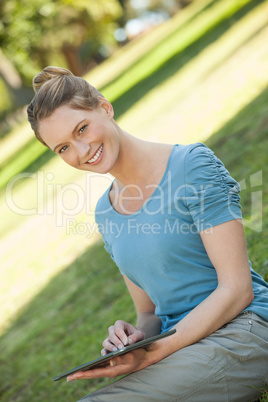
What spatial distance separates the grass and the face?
1349mm

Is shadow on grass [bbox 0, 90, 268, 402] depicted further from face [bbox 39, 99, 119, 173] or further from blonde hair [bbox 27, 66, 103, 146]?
blonde hair [bbox 27, 66, 103, 146]

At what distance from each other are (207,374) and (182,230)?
64cm

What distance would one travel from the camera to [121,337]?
233 centimetres

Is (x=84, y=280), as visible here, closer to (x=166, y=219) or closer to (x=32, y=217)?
(x=166, y=219)

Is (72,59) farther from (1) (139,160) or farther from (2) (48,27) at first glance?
(1) (139,160)

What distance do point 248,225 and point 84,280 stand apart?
2.55 metres

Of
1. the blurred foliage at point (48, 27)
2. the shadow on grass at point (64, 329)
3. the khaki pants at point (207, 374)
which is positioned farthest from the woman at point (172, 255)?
the blurred foliage at point (48, 27)

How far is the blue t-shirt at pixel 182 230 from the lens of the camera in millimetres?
2311

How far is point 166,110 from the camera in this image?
12.5m

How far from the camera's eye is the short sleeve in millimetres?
2275

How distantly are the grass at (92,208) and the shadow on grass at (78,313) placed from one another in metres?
0.02

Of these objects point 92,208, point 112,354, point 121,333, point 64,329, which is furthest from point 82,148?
point 92,208

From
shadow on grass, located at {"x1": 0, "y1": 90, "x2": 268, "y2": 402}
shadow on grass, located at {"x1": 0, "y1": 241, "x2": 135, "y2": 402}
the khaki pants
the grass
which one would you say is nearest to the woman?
the khaki pants

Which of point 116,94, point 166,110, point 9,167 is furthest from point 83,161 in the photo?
point 9,167
